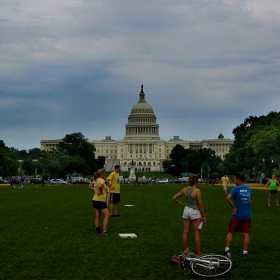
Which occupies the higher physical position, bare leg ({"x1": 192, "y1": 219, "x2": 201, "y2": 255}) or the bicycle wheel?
bare leg ({"x1": 192, "y1": 219, "x2": 201, "y2": 255})

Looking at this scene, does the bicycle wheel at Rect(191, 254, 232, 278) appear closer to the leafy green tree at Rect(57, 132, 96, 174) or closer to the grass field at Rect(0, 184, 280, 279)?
the grass field at Rect(0, 184, 280, 279)

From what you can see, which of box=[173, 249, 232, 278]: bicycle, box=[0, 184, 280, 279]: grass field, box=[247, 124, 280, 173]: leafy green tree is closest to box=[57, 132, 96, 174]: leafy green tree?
box=[247, 124, 280, 173]: leafy green tree

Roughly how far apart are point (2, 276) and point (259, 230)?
9.41 meters

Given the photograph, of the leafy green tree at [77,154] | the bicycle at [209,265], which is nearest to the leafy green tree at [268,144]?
the bicycle at [209,265]

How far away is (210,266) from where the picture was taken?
10695mm

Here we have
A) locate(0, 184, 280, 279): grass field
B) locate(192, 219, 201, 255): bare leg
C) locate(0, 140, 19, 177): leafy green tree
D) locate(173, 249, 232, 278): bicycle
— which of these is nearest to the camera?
locate(173, 249, 232, 278): bicycle

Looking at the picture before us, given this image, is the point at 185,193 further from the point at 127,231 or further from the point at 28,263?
the point at 127,231

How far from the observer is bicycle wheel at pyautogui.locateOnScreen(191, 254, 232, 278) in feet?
35.1

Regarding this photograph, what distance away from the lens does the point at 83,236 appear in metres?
16.2

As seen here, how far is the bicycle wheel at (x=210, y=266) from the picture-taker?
421 inches

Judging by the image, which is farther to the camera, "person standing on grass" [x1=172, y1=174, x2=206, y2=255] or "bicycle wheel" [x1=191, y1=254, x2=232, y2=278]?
"person standing on grass" [x1=172, y1=174, x2=206, y2=255]

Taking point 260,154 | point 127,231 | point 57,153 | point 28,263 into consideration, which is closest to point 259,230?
point 127,231

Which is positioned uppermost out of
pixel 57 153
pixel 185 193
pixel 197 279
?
pixel 57 153

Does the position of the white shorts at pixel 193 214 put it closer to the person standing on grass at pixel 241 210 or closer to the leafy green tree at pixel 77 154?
the person standing on grass at pixel 241 210
